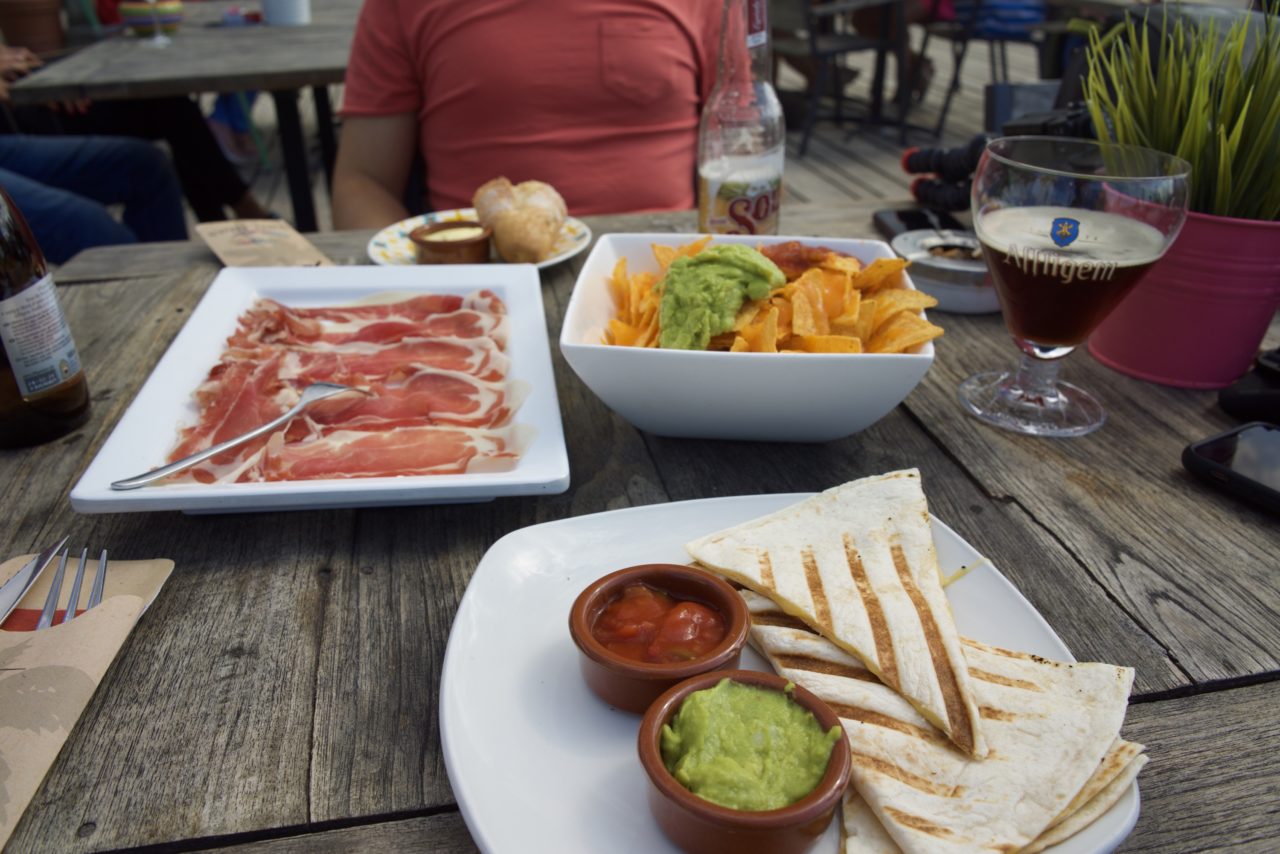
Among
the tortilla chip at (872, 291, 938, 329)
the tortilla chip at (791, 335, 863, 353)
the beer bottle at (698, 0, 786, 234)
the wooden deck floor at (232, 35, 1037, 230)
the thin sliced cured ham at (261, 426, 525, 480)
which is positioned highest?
the beer bottle at (698, 0, 786, 234)

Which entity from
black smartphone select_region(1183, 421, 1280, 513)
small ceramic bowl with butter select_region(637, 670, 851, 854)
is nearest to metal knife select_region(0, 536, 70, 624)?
small ceramic bowl with butter select_region(637, 670, 851, 854)

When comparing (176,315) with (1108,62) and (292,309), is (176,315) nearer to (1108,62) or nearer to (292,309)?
(292,309)

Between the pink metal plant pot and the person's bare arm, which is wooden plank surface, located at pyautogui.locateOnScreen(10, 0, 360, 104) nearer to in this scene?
the person's bare arm

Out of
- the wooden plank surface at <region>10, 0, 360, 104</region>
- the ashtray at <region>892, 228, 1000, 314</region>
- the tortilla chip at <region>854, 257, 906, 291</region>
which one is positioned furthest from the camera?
the wooden plank surface at <region>10, 0, 360, 104</region>

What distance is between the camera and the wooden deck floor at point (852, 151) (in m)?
6.20

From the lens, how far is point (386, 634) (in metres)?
1.00

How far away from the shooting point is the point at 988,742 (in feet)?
2.54

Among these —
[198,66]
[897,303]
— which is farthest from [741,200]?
[198,66]

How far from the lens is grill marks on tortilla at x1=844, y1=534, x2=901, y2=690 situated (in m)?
0.84

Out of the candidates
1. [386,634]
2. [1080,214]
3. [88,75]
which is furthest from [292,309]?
[88,75]

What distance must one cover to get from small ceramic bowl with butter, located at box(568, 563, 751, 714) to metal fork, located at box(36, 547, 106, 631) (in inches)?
22.4

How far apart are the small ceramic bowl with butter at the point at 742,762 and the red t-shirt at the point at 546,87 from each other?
2.11 m

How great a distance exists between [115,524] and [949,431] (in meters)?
1.23

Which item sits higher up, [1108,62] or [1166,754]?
[1108,62]
